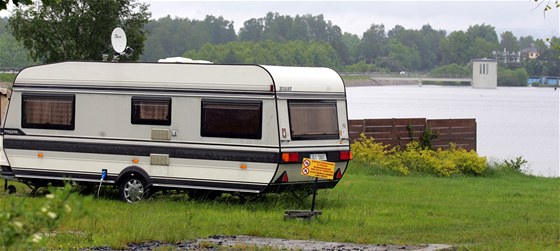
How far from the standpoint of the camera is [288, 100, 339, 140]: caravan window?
697 inches

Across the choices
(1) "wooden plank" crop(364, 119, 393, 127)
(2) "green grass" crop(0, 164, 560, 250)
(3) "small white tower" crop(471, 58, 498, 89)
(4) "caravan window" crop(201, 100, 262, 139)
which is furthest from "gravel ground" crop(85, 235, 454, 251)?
(3) "small white tower" crop(471, 58, 498, 89)

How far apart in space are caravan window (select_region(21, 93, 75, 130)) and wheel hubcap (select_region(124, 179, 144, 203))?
1497 mm

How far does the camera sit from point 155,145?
1809 centimetres

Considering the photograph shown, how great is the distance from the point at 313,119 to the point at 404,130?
41.9 feet

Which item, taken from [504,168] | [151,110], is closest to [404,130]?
[504,168]

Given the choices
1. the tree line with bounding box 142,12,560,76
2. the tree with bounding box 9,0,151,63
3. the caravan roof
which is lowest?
the caravan roof

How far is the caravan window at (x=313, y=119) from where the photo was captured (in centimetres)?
1770

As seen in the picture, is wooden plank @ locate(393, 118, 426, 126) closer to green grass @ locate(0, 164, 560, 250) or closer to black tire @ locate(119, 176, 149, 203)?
green grass @ locate(0, 164, 560, 250)

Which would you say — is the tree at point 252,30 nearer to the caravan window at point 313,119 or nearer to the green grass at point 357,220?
the green grass at point 357,220

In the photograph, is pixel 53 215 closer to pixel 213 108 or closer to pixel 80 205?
pixel 80 205

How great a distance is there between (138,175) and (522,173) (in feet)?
52.5

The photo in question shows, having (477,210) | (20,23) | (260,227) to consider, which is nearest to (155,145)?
(260,227)

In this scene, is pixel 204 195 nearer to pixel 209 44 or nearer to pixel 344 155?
pixel 344 155

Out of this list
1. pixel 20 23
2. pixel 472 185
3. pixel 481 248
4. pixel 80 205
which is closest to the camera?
pixel 80 205
